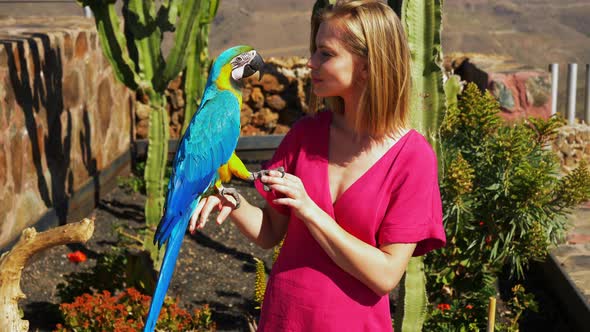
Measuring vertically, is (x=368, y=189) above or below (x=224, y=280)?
above

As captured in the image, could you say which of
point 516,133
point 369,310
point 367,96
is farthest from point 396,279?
point 516,133

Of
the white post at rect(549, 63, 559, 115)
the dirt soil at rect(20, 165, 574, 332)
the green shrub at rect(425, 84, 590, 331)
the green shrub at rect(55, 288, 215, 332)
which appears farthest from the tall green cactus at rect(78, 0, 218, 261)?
the white post at rect(549, 63, 559, 115)

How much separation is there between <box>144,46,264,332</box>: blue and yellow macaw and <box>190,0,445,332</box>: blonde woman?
0.15 feet

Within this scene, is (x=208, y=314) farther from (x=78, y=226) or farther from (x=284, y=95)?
(x=284, y=95)

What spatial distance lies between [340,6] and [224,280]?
297 cm

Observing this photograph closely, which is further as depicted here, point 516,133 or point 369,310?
point 516,133

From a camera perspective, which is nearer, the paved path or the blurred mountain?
the paved path

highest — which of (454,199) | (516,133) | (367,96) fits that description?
(367,96)

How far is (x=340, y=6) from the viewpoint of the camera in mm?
1899

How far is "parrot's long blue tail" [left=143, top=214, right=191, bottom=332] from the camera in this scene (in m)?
1.74

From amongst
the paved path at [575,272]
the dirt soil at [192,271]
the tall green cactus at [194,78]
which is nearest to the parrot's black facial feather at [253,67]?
the dirt soil at [192,271]

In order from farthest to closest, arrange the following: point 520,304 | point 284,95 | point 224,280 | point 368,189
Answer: point 284,95
point 224,280
point 520,304
point 368,189

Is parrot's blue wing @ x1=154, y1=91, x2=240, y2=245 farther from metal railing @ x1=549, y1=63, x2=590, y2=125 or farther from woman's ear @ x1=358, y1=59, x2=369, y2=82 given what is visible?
metal railing @ x1=549, y1=63, x2=590, y2=125

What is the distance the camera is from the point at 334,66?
1871mm
